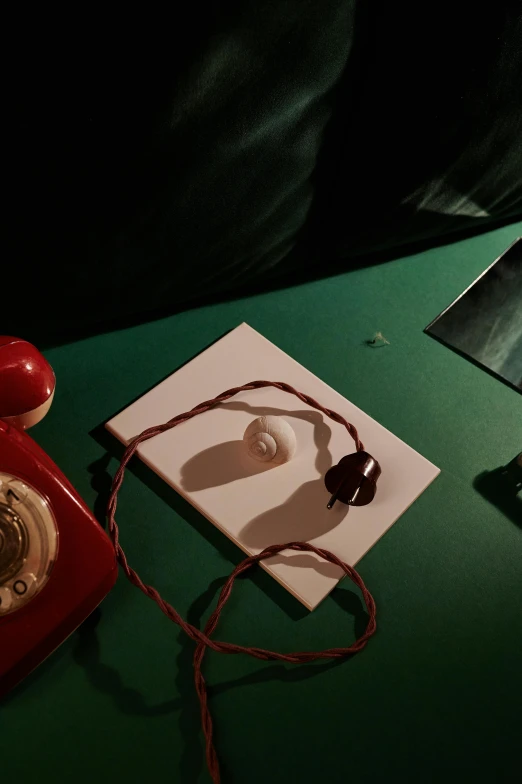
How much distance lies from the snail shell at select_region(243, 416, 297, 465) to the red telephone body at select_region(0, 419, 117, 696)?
235mm

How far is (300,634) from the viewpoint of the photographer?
2.59ft

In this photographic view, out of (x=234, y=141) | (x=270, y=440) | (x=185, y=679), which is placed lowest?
(x=185, y=679)

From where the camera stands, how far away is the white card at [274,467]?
2.75 feet

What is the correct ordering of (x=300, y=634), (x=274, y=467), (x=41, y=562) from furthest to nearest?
1. (x=274, y=467)
2. (x=300, y=634)
3. (x=41, y=562)

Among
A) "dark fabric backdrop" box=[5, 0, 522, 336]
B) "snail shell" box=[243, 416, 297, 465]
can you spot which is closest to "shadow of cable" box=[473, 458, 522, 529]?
"snail shell" box=[243, 416, 297, 465]

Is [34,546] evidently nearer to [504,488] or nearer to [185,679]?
[185,679]

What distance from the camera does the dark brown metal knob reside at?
32.6 inches

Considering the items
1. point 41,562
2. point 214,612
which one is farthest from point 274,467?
point 41,562

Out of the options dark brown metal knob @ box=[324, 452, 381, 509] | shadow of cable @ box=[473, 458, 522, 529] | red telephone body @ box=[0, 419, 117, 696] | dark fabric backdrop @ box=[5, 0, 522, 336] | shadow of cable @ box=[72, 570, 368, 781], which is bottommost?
shadow of cable @ box=[72, 570, 368, 781]

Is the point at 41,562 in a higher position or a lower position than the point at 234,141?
lower

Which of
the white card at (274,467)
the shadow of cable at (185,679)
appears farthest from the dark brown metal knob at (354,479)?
the shadow of cable at (185,679)

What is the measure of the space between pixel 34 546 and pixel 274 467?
13.4 inches

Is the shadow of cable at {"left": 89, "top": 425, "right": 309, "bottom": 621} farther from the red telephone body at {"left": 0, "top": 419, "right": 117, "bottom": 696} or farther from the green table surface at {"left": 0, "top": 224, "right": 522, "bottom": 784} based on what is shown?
the red telephone body at {"left": 0, "top": 419, "right": 117, "bottom": 696}

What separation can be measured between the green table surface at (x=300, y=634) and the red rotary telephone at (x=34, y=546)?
9cm
